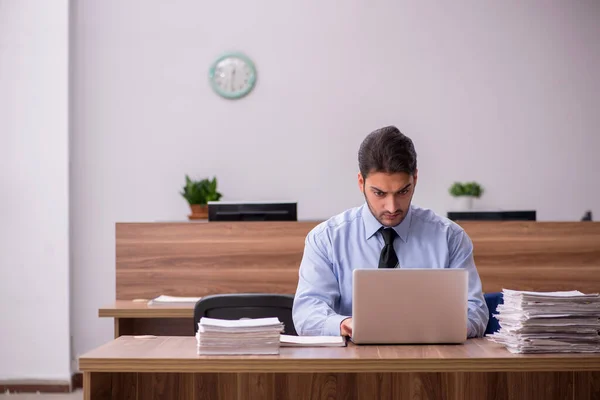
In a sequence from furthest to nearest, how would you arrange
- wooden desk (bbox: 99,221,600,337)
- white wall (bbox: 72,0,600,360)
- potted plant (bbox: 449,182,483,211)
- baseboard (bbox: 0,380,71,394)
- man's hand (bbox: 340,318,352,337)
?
white wall (bbox: 72,0,600,360) → potted plant (bbox: 449,182,483,211) → baseboard (bbox: 0,380,71,394) → wooden desk (bbox: 99,221,600,337) → man's hand (bbox: 340,318,352,337)

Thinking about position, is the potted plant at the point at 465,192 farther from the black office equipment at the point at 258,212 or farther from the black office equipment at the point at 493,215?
the black office equipment at the point at 258,212

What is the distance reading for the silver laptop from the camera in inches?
84.1

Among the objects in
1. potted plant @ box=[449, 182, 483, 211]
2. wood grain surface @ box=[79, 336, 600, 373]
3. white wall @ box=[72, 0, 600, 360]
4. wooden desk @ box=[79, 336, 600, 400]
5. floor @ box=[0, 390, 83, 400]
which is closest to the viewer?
→ wood grain surface @ box=[79, 336, 600, 373]

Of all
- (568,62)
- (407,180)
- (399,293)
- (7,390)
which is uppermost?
(568,62)

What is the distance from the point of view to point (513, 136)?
5.98 m

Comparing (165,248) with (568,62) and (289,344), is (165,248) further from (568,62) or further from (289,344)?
(568,62)

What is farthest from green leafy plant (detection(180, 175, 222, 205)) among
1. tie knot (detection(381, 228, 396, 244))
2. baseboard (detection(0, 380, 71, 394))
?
tie knot (detection(381, 228, 396, 244))

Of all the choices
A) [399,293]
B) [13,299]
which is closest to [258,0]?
[13,299]

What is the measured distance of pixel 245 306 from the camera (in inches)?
121

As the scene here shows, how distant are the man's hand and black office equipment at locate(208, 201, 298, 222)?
199 centimetres

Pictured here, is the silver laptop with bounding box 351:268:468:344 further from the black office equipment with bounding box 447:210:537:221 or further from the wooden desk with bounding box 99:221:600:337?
the black office equipment with bounding box 447:210:537:221

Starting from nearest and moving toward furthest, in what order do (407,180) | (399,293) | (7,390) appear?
(399,293) → (407,180) → (7,390)

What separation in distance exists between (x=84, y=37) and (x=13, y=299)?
208cm

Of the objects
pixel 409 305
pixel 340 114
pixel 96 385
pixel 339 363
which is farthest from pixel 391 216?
pixel 340 114
